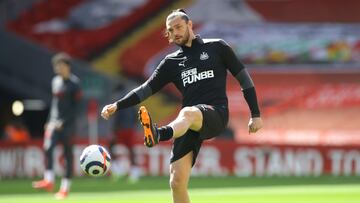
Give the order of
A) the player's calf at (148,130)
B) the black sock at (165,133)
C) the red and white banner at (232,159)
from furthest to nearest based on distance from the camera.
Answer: the red and white banner at (232,159), the black sock at (165,133), the player's calf at (148,130)

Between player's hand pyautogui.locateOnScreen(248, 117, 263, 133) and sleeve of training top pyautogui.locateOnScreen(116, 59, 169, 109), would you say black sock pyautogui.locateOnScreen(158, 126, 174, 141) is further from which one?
player's hand pyautogui.locateOnScreen(248, 117, 263, 133)

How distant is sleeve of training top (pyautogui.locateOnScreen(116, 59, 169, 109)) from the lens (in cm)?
1050

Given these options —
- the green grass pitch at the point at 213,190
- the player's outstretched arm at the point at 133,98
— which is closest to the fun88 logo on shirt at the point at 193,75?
the player's outstretched arm at the point at 133,98

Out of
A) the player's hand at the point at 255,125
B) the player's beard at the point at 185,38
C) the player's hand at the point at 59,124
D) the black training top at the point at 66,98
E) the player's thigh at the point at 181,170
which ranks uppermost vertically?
the black training top at the point at 66,98

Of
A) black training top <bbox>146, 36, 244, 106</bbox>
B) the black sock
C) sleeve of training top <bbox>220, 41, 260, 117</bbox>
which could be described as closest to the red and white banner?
black training top <bbox>146, 36, 244, 106</bbox>

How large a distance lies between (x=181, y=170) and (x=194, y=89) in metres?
0.91

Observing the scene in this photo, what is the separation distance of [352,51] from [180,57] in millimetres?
25785

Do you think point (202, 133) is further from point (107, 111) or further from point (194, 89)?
point (107, 111)

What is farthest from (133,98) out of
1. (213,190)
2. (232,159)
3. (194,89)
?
(232,159)

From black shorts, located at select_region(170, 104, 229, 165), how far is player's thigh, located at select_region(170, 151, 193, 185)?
46 millimetres

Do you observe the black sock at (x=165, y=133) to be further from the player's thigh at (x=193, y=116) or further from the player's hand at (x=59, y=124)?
the player's hand at (x=59, y=124)

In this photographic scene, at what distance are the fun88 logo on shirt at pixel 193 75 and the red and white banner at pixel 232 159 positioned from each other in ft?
41.7

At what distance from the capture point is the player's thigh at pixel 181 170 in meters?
10.0

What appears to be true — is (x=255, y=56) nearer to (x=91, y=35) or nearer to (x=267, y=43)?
(x=267, y=43)
